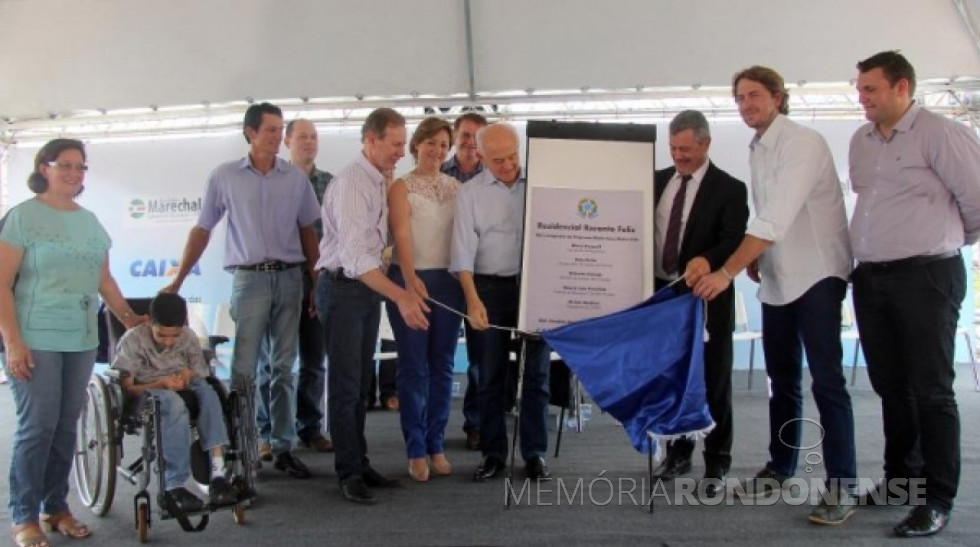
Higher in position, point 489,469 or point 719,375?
point 719,375

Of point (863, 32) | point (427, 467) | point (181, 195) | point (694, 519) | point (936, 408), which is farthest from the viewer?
point (181, 195)

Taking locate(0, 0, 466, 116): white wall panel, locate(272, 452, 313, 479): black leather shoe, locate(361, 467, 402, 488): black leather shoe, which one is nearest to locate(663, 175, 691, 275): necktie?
locate(361, 467, 402, 488): black leather shoe

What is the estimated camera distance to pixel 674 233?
124 inches

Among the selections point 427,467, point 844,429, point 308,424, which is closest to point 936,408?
point 844,429

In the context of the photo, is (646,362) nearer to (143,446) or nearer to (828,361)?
(828,361)

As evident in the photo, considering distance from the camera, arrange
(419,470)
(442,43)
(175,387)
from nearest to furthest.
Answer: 1. (175,387)
2. (419,470)
3. (442,43)

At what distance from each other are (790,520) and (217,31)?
5.44 meters

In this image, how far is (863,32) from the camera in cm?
584

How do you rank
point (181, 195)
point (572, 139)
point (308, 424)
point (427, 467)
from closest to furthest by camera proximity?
point (572, 139)
point (427, 467)
point (308, 424)
point (181, 195)

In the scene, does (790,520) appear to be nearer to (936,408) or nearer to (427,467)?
(936,408)

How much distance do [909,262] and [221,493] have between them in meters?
2.59

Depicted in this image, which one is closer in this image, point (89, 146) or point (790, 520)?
point (790, 520)

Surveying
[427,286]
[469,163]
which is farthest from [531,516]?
[469,163]

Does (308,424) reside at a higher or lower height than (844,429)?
lower
